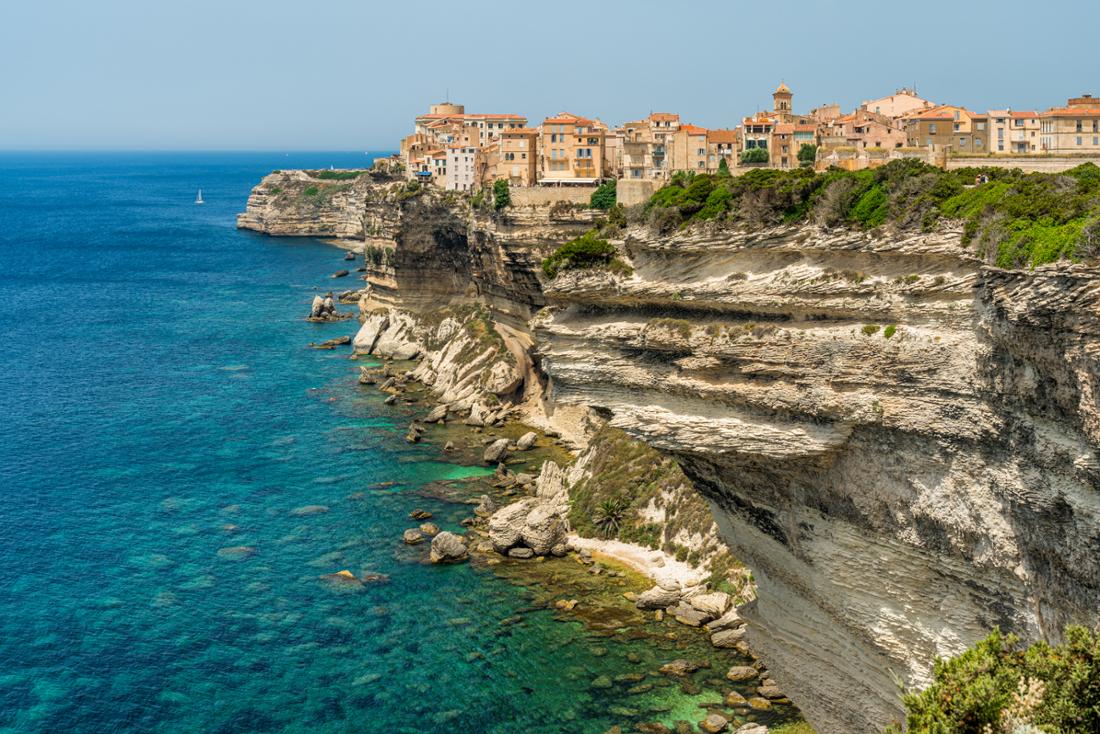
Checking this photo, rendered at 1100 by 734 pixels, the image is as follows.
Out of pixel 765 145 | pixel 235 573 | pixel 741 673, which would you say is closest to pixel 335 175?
pixel 765 145

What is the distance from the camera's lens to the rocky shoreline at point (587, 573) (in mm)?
35156

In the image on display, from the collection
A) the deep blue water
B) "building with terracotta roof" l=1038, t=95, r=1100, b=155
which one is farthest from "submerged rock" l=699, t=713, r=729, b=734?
"building with terracotta roof" l=1038, t=95, r=1100, b=155

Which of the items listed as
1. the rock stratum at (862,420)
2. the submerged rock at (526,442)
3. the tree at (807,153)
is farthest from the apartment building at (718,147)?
the rock stratum at (862,420)

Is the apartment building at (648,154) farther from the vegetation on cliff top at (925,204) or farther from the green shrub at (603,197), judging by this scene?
the vegetation on cliff top at (925,204)

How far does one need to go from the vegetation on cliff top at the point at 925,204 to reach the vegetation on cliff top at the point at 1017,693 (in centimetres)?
Result: 755

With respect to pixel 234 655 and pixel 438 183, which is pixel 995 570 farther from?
pixel 438 183

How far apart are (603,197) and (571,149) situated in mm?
14276

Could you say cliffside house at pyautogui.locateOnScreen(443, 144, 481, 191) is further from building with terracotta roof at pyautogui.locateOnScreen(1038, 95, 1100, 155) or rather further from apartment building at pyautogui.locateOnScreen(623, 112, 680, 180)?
building with terracotta roof at pyautogui.locateOnScreen(1038, 95, 1100, 155)

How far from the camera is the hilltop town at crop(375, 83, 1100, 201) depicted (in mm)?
50344

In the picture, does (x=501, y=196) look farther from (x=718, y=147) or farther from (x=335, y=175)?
(x=335, y=175)

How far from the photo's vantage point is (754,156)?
70375mm

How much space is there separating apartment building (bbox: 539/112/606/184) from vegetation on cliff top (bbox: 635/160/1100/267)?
47244 mm

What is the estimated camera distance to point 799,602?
3014 cm

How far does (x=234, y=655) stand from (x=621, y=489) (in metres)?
18.2
